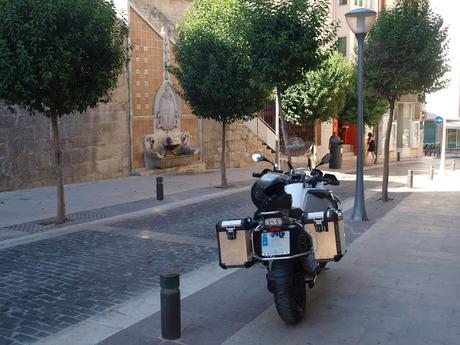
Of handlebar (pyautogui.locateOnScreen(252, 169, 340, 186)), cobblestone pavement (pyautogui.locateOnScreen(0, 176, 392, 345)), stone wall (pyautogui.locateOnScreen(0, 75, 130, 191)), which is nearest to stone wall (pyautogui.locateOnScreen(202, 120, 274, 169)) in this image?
stone wall (pyautogui.locateOnScreen(0, 75, 130, 191))

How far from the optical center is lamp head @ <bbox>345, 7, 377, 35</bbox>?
10102mm

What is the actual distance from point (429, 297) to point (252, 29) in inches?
331

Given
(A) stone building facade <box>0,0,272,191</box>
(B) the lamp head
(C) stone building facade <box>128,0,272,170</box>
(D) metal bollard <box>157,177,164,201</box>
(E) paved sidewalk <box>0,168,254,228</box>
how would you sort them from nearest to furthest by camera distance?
(B) the lamp head
(E) paved sidewalk <box>0,168,254,228</box>
(D) metal bollard <box>157,177,164,201</box>
(A) stone building facade <box>0,0,272,191</box>
(C) stone building facade <box>128,0,272,170</box>

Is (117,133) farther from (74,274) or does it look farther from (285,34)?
(74,274)

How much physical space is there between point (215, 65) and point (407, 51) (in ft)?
16.3

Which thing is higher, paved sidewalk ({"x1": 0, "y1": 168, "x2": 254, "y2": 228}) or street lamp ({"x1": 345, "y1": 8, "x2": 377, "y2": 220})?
street lamp ({"x1": 345, "y1": 8, "x2": 377, "y2": 220})

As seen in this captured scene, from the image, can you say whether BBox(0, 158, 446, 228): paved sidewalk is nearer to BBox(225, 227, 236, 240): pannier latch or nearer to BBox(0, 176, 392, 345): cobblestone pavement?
BBox(0, 176, 392, 345): cobblestone pavement

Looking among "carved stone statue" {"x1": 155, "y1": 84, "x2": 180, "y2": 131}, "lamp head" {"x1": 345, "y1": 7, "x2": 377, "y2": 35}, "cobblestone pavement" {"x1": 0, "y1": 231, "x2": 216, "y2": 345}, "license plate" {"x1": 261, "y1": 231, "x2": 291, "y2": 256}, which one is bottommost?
"cobblestone pavement" {"x1": 0, "y1": 231, "x2": 216, "y2": 345}

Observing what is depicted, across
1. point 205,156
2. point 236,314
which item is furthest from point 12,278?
point 205,156

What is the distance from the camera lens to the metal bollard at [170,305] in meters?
4.55

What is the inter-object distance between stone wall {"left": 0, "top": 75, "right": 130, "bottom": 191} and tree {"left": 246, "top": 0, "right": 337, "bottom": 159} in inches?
239

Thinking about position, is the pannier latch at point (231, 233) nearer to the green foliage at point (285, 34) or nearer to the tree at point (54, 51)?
the tree at point (54, 51)

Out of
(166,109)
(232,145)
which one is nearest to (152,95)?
(166,109)

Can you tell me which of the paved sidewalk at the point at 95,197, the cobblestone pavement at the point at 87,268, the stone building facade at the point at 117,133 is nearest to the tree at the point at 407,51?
the cobblestone pavement at the point at 87,268
